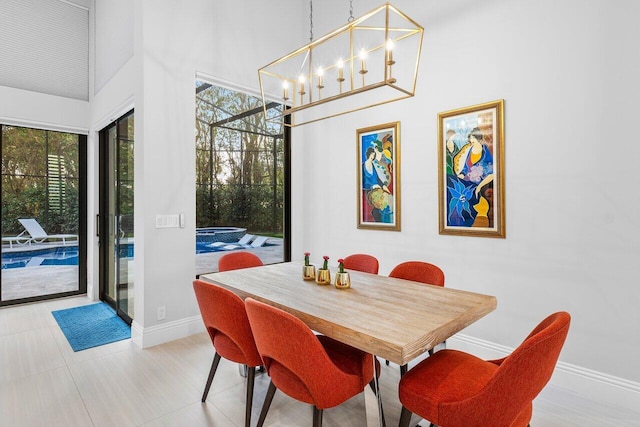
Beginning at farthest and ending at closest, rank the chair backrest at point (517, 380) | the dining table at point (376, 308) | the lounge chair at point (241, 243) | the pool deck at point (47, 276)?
the pool deck at point (47, 276) → the lounge chair at point (241, 243) → the dining table at point (376, 308) → the chair backrest at point (517, 380)

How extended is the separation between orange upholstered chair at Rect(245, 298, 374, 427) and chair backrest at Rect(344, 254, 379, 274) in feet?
4.17

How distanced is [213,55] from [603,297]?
12.5 ft

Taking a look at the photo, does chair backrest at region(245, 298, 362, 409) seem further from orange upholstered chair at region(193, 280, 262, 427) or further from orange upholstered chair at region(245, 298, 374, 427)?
orange upholstered chair at region(193, 280, 262, 427)

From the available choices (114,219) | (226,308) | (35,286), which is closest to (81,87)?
(114,219)

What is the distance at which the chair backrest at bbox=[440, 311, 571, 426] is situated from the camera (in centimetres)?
112

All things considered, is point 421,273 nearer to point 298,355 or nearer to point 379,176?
point 379,176

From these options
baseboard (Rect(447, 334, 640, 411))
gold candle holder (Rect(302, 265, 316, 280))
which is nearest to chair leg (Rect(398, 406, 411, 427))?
gold candle holder (Rect(302, 265, 316, 280))

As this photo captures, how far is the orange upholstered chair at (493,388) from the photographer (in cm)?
113

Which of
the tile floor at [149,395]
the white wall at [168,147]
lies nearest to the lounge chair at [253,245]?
the white wall at [168,147]

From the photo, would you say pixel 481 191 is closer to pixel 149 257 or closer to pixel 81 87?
pixel 149 257

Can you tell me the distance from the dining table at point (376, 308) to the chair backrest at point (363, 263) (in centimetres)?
38

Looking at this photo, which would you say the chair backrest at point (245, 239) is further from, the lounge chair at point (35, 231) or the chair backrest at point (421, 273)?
the lounge chair at point (35, 231)

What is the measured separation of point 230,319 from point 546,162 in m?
2.35

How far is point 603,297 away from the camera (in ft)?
7.12
